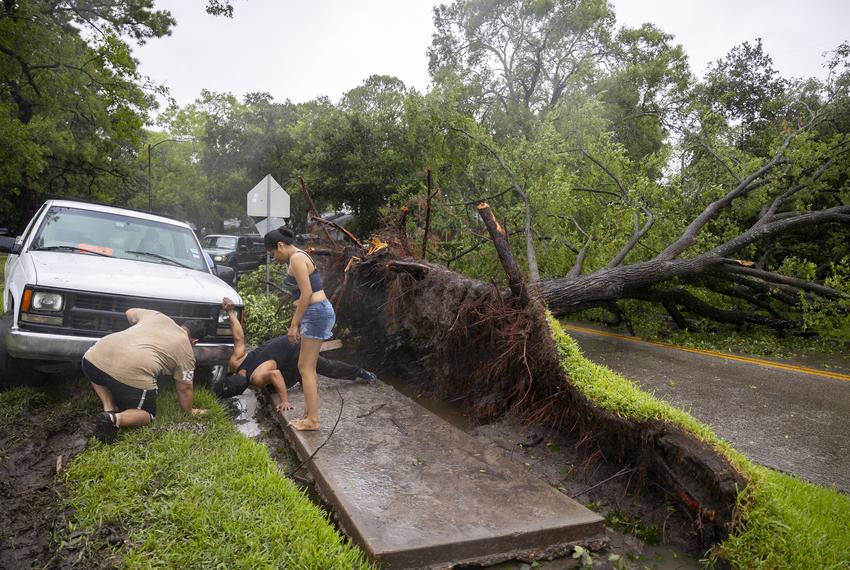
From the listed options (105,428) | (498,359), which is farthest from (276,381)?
(498,359)

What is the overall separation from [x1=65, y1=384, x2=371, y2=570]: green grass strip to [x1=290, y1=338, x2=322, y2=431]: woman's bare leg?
1.79ft

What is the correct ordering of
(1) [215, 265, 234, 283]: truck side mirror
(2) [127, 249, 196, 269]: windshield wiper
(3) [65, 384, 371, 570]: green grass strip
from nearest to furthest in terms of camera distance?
(3) [65, 384, 371, 570]: green grass strip → (2) [127, 249, 196, 269]: windshield wiper → (1) [215, 265, 234, 283]: truck side mirror

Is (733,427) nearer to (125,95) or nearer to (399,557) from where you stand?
(399,557)

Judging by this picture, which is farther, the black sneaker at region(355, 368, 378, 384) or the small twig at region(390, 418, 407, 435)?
the black sneaker at region(355, 368, 378, 384)

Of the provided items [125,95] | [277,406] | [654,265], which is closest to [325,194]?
[125,95]

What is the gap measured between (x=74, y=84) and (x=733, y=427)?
57.5ft

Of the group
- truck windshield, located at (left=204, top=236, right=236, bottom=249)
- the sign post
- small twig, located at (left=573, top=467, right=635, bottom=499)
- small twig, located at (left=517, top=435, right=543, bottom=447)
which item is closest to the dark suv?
truck windshield, located at (left=204, top=236, right=236, bottom=249)

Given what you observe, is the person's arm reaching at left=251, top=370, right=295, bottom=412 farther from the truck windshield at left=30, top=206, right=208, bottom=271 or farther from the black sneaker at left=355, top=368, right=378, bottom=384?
the truck windshield at left=30, top=206, right=208, bottom=271

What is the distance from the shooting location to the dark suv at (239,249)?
68.0 feet

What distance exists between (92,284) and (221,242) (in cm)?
1807

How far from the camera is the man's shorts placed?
405 cm

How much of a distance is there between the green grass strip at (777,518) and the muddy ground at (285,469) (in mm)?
416

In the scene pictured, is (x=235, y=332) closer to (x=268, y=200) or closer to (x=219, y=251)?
(x=268, y=200)

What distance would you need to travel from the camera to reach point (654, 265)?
829 centimetres
